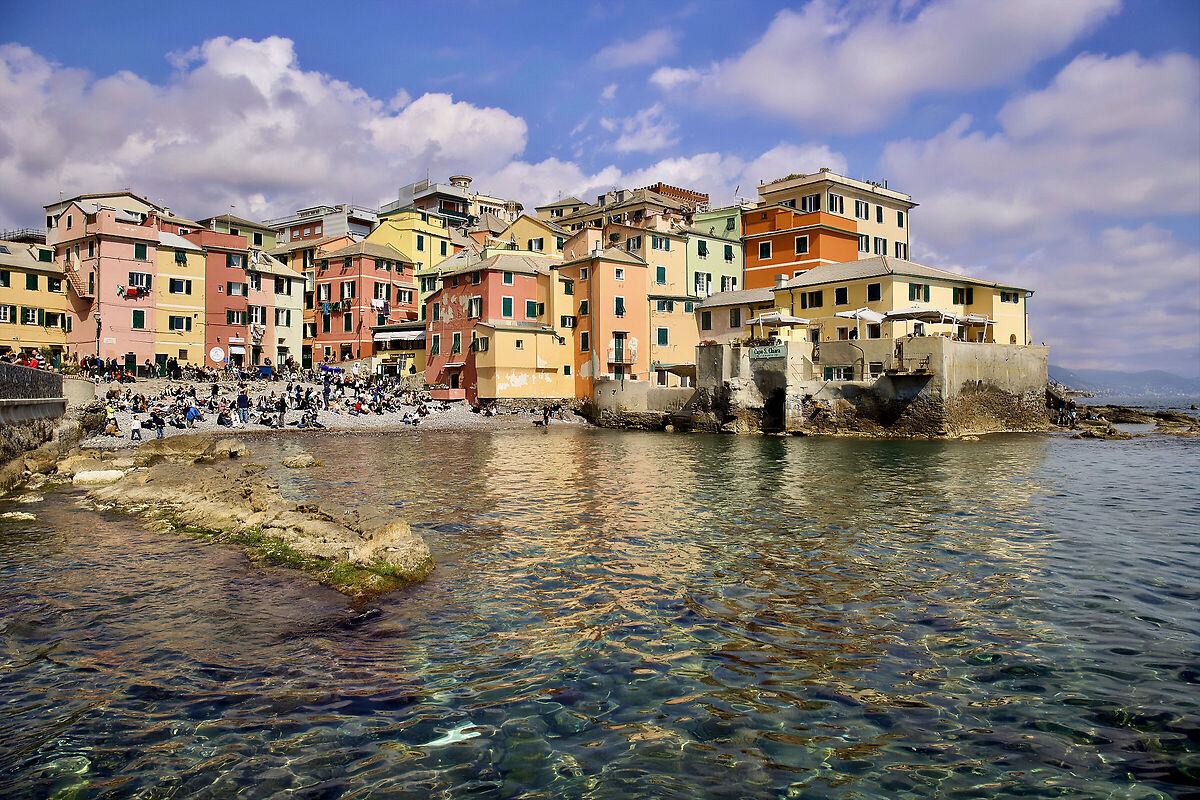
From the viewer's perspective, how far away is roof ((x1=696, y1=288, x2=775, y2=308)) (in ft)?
184

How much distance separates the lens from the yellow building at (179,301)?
2258 inches

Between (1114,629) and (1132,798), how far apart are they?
444 cm

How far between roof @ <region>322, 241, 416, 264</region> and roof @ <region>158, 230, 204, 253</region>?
1371 cm

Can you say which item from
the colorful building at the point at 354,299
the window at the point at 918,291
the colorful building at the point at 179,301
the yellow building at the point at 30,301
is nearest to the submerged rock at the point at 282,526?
the colorful building at the point at 179,301

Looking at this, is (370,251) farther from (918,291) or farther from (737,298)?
(918,291)

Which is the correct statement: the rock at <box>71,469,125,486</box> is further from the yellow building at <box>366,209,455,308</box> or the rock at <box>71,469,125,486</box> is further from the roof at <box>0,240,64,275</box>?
the yellow building at <box>366,209,455,308</box>

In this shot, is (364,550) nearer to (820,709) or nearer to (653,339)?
(820,709)

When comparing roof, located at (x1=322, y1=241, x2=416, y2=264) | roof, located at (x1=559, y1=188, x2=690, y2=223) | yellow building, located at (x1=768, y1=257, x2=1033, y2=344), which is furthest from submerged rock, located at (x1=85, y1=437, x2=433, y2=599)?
roof, located at (x1=559, y1=188, x2=690, y2=223)

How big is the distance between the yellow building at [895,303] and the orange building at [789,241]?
339 inches

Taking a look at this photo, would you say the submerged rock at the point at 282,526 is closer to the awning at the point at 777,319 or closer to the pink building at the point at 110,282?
the awning at the point at 777,319

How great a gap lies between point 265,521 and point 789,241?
56.2 metres

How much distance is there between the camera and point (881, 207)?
2635 inches

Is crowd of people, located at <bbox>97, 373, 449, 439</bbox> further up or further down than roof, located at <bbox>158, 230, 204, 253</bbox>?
further down

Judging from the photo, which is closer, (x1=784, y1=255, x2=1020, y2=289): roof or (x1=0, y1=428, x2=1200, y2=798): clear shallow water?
(x1=0, y1=428, x2=1200, y2=798): clear shallow water
